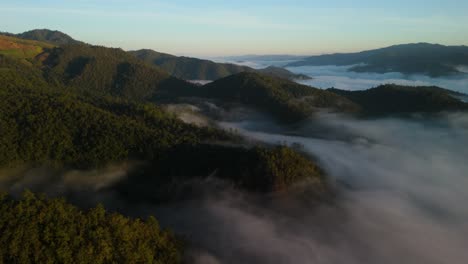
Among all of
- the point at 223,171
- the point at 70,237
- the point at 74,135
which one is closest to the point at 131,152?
the point at 74,135

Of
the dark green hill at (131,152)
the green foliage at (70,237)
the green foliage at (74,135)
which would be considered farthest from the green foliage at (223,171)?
the green foliage at (70,237)

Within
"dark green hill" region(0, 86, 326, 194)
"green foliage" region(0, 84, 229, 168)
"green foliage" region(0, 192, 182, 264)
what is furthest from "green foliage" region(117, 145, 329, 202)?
"green foliage" region(0, 192, 182, 264)

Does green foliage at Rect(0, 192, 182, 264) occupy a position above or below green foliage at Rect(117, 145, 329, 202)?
above

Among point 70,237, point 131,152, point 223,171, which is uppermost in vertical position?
point 70,237

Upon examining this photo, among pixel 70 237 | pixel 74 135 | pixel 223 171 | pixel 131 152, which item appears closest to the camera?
pixel 70 237

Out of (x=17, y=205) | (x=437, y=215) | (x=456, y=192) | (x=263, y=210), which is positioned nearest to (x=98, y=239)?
(x=17, y=205)

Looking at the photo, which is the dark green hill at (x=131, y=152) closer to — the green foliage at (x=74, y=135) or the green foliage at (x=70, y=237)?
the green foliage at (x=74, y=135)

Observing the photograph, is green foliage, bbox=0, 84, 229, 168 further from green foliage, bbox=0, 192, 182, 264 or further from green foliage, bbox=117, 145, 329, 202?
green foliage, bbox=0, 192, 182, 264

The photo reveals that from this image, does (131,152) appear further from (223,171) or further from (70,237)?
(70,237)
